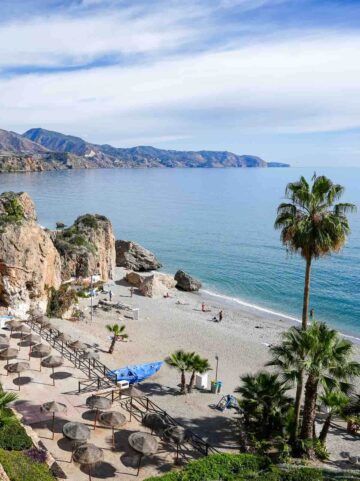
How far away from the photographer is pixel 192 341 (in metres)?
33.2

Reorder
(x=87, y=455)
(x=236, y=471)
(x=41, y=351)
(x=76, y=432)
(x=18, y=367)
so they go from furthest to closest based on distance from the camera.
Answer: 1. (x=41, y=351)
2. (x=18, y=367)
3. (x=76, y=432)
4. (x=236, y=471)
5. (x=87, y=455)

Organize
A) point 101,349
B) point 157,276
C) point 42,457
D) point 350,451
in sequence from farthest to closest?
point 157,276, point 101,349, point 350,451, point 42,457

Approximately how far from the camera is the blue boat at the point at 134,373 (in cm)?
2269

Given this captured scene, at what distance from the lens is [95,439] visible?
16.6 metres

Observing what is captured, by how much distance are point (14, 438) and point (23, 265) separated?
61.1 feet

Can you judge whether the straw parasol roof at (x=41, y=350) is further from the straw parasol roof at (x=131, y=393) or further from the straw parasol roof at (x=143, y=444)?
the straw parasol roof at (x=143, y=444)

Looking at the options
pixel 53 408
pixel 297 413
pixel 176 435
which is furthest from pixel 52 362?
pixel 297 413

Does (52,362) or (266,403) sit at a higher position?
(266,403)

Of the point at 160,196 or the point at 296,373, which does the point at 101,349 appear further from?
the point at 160,196

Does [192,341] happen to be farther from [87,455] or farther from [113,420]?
[87,455]

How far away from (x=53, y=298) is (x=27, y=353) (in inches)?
431

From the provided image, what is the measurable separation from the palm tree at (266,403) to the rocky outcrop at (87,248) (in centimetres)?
2951

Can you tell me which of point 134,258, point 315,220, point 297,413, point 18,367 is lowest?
point 18,367

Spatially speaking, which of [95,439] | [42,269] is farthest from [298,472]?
[42,269]
